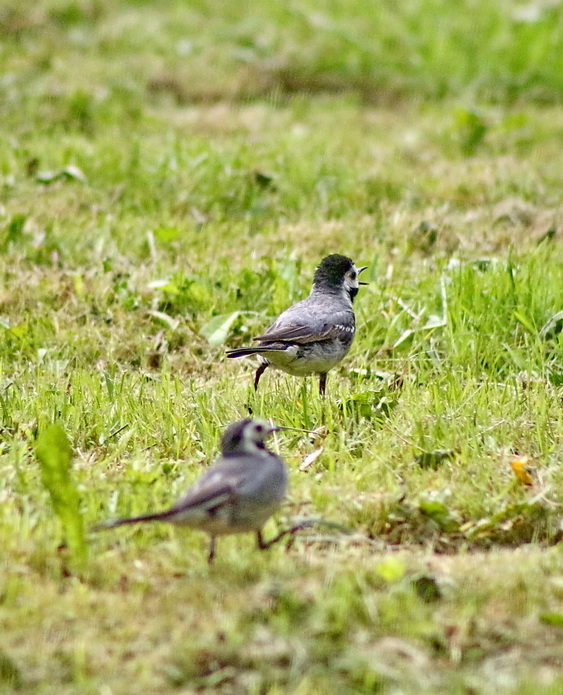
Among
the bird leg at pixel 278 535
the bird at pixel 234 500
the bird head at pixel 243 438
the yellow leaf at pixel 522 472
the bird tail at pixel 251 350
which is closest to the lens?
the bird at pixel 234 500

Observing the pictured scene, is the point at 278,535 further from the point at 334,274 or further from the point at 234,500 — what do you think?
the point at 334,274

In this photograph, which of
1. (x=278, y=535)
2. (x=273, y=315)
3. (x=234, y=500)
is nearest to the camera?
(x=234, y=500)

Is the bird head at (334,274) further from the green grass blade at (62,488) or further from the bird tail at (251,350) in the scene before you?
the green grass blade at (62,488)

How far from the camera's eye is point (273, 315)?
7.11m

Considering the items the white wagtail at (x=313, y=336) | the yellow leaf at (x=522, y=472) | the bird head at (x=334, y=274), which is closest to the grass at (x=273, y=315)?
the yellow leaf at (x=522, y=472)

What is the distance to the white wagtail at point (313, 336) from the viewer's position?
19.3 feet

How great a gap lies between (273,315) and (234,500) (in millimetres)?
3324

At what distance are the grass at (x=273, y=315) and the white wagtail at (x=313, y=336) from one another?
0.52 feet

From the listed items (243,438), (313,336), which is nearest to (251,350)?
(313,336)

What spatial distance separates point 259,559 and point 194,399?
6.12 ft

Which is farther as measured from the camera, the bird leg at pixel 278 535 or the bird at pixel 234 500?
the bird leg at pixel 278 535

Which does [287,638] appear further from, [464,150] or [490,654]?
[464,150]

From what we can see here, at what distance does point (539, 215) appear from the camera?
8797 millimetres

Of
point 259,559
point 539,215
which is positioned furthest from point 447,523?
point 539,215
